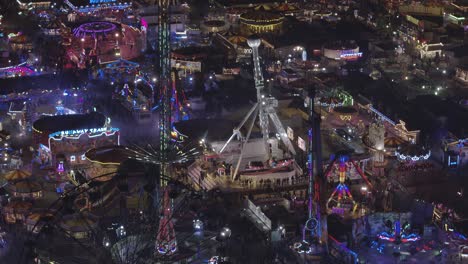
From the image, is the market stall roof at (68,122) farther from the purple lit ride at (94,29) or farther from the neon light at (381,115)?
the purple lit ride at (94,29)

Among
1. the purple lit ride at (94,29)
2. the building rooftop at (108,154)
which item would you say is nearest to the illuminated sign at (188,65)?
the purple lit ride at (94,29)

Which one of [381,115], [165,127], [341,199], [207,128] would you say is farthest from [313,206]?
[381,115]

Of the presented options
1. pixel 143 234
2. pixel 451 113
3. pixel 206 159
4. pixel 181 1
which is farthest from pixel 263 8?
pixel 143 234

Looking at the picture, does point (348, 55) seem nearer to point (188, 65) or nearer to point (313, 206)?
point (188, 65)

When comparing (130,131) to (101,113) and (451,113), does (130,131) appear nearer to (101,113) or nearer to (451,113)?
(101,113)

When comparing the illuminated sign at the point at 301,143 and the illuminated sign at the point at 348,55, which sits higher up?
the illuminated sign at the point at 301,143

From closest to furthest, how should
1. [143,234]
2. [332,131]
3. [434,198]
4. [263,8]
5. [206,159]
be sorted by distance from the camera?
1. [143,234]
2. [434,198]
3. [206,159]
4. [332,131]
5. [263,8]
